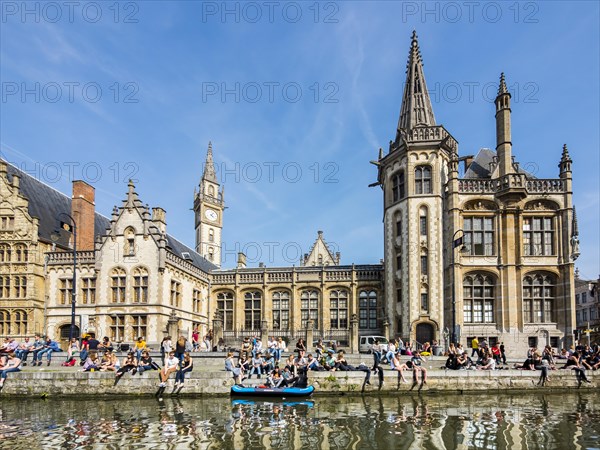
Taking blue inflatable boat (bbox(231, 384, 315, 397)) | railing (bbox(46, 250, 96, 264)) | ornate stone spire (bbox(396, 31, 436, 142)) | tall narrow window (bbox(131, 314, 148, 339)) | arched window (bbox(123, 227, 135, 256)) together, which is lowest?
blue inflatable boat (bbox(231, 384, 315, 397))

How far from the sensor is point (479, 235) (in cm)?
3825

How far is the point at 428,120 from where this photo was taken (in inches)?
1660

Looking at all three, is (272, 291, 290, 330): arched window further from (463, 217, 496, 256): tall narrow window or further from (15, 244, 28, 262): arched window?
(15, 244, 28, 262): arched window

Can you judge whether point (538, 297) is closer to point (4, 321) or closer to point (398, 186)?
point (398, 186)

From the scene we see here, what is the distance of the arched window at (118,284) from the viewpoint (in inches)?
1555

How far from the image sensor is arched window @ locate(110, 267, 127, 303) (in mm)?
39500

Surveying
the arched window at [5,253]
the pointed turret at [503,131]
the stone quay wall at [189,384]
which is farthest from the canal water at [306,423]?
the arched window at [5,253]

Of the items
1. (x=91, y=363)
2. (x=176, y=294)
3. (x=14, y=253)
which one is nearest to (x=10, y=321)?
(x=14, y=253)

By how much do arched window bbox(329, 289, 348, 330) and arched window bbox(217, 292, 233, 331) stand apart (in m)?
8.79

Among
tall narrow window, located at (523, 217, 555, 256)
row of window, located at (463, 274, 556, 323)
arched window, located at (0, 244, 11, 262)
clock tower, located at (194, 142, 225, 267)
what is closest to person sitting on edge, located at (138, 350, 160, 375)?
arched window, located at (0, 244, 11, 262)

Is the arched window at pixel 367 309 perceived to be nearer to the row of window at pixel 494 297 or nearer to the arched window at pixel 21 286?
the row of window at pixel 494 297

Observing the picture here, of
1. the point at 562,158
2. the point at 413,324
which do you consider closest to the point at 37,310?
the point at 413,324

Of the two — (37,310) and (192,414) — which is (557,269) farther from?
(37,310)

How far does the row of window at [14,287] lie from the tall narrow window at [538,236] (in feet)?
117
